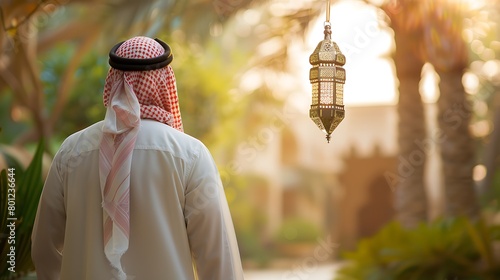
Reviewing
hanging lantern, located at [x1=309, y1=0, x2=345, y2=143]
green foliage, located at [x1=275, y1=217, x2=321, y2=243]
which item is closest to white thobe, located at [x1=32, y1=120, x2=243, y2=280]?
hanging lantern, located at [x1=309, y1=0, x2=345, y2=143]

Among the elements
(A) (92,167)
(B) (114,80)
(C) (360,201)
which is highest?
(B) (114,80)

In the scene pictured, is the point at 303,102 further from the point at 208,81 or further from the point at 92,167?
the point at 92,167

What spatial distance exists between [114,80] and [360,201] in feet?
59.2

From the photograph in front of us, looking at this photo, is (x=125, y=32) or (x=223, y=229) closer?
(x=223, y=229)

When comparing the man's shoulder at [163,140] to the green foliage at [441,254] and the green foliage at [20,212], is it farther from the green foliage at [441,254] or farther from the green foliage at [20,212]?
the green foliage at [441,254]

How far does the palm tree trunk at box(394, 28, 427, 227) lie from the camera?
7910 millimetres

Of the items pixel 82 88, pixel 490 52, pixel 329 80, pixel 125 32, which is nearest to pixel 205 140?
pixel 82 88

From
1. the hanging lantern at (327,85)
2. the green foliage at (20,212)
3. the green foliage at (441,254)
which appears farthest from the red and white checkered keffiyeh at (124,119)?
the green foliage at (441,254)

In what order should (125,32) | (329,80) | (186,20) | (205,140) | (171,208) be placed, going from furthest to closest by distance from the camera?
1. (205,140)
2. (186,20)
3. (125,32)
4. (329,80)
5. (171,208)

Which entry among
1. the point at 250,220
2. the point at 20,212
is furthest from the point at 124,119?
the point at 250,220

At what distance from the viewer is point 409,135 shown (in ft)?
26.5

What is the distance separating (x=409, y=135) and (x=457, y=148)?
0.60 metres

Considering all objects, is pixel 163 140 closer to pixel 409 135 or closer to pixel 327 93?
pixel 327 93

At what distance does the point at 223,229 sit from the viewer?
2.23 metres
